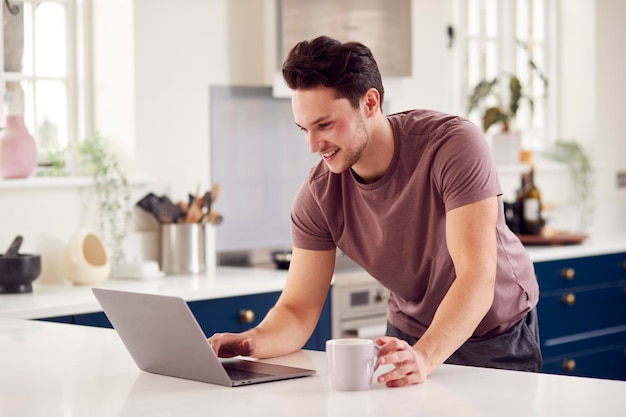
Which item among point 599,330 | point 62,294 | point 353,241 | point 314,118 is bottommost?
point 599,330

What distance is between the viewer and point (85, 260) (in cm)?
363

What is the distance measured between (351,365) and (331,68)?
70 cm

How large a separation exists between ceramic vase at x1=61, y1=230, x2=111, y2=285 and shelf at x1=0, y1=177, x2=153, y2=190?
0.20m

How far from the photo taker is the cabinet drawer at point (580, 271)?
469 centimetres

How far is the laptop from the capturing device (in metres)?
1.78

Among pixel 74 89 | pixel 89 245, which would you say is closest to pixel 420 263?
pixel 89 245

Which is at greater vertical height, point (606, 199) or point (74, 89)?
point (74, 89)

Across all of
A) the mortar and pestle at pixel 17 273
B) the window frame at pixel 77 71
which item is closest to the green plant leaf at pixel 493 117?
the window frame at pixel 77 71

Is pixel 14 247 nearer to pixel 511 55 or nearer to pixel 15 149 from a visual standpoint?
pixel 15 149

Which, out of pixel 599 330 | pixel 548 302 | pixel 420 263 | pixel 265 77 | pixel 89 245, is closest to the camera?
pixel 420 263

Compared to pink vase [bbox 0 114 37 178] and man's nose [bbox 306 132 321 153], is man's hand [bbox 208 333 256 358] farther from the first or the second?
pink vase [bbox 0 114 37 178]

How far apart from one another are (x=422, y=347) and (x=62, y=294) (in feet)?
5.82

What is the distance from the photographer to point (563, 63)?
20.1 feet

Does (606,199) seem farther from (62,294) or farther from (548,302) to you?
(62,294)
